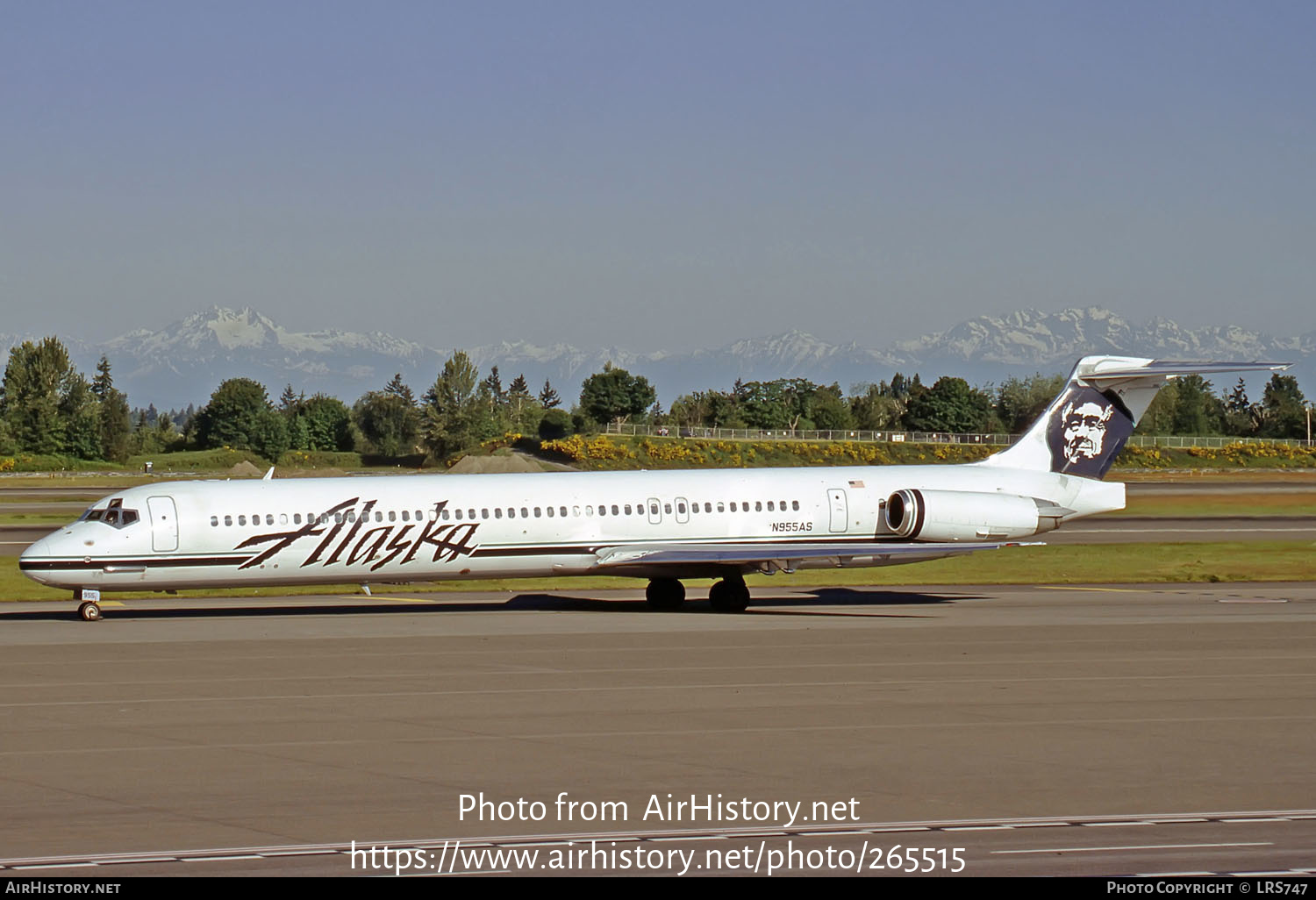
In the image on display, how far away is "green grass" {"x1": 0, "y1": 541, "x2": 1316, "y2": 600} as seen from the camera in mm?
39625

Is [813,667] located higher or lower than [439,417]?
lower

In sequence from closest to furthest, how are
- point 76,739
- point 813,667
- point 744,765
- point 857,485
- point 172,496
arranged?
point 744,765 → point 76,739 → point 813,667 → point 172,496 → point 857,485

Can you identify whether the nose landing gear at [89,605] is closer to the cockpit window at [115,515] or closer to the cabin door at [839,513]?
the cockpit window at [115,515]

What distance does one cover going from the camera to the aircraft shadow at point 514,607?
3234 cm

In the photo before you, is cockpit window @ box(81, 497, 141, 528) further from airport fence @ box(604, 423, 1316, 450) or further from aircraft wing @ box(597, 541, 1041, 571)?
airport fence @ box(604, 423, 1316, 450)

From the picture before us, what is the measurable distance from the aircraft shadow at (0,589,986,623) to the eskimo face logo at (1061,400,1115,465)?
4563 millimetres

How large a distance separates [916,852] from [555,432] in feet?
438

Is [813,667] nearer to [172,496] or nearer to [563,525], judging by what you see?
[563,525]

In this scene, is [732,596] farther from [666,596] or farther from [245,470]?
[245,470]
